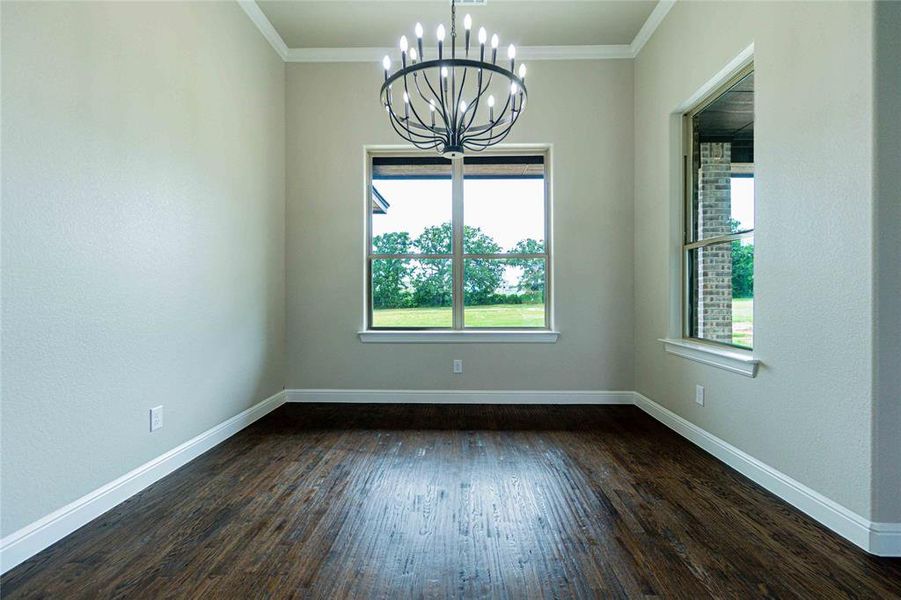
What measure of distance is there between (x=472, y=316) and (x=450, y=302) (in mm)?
240

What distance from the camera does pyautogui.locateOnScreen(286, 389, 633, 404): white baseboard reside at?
3.87 metres

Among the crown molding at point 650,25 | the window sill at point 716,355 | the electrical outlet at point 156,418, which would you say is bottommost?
Answer: the electrical outlet at point 156,418

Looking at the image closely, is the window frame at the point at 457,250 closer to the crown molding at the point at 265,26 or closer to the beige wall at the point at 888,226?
the crown molding at the point at 265,26

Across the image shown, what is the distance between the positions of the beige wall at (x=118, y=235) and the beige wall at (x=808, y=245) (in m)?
3.15

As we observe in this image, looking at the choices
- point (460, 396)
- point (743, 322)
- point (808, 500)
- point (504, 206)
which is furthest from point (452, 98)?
point (460, 396)

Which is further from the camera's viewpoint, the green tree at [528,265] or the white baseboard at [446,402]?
the green tree at [528,265]

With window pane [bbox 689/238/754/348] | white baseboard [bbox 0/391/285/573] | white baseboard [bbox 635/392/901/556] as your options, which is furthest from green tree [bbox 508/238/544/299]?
white baseboard [bbox 0/391/285/573]

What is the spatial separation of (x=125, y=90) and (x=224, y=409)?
196 cm

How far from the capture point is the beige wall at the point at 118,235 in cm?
166

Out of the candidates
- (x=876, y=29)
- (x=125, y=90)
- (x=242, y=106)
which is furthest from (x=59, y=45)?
(x=876, y=29)

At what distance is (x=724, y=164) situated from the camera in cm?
279

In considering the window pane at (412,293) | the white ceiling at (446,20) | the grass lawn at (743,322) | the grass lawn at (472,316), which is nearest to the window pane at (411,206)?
the window pane at (412,293)

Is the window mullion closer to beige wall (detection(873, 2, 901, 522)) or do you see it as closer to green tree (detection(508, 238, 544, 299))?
green tree (detection(508, 238, 544, 299))

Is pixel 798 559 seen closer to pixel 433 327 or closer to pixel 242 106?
pixel 433 327
